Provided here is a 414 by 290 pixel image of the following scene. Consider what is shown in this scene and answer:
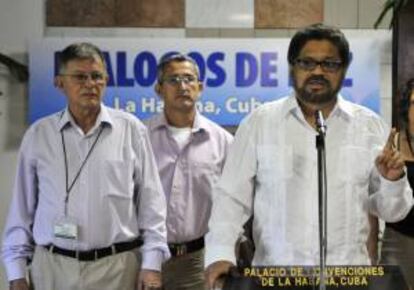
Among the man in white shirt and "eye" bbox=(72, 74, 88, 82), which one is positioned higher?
"eye" bbox=(72, 74, 88, 82)

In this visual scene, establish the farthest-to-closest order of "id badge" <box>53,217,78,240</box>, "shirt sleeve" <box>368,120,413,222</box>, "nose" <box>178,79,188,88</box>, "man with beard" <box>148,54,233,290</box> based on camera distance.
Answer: "nose" <box>178,79,188,88</box>
"man with beard" <box>148,54,233,290</box>
"id badge" <box>53,217,78,240</box>
"shirt sleeve" <box>368,120,413,222</box>

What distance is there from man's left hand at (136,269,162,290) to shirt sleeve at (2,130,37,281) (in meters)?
0.44

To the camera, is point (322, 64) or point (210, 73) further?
point (210, 73)

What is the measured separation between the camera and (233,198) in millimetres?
1899

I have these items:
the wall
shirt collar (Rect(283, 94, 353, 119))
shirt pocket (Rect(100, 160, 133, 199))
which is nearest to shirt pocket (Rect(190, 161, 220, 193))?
shirt pocket (Rect(100, 160, 133, 199))

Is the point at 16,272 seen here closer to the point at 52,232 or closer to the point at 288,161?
the point at 52,232

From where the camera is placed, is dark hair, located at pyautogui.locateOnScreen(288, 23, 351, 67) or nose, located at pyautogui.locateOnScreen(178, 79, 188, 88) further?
nose, located at pyautogui.locateOnScreen(178, 79, 188, 88)

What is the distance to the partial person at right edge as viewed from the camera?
2.77 metres

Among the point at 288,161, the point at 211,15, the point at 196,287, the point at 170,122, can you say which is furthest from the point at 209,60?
the point at 288,161

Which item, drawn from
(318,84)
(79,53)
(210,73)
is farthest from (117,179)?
(210,73)

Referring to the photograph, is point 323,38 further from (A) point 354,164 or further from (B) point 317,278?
(B) point 317,278

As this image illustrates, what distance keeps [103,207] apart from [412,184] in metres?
1.33

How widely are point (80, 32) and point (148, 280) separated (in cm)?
213

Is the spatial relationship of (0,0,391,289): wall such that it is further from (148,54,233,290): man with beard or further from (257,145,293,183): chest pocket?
(257,145,293,183): chest pocket
